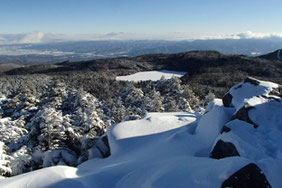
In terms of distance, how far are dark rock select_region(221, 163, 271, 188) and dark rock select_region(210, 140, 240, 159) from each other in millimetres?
1969

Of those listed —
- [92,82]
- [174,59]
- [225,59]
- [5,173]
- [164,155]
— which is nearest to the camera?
[164,155]

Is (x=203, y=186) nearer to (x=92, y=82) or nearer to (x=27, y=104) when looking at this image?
(x=27, y=104)

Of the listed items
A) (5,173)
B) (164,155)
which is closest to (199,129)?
(164,155)

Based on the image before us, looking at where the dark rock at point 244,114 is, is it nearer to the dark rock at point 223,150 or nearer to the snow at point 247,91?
the snow at point 247,91

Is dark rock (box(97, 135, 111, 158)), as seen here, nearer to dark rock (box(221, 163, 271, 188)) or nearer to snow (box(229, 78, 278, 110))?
snow (box(229, 78, 278, 110))

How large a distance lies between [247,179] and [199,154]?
4650 mm

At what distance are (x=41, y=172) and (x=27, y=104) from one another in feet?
86.4

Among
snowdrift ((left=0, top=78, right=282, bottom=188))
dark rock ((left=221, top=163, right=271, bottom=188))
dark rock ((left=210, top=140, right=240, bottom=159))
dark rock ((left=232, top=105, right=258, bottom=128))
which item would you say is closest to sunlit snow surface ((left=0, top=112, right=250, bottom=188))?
snowdrift ((left=0, top=78, right=282, bottom=188))

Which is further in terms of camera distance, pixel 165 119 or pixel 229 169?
pixel 165 119

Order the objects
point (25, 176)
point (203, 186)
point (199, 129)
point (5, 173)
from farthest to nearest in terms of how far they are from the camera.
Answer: point (199, 129) → point (5, 173) → point (25, 176) → point (203, 186)

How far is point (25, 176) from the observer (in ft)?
34.2

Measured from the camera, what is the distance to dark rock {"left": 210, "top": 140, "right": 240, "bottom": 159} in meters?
9.51

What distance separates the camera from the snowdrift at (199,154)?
25.3 feet

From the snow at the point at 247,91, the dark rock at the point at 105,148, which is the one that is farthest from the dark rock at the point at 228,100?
the dark rock at the point at 105,148
